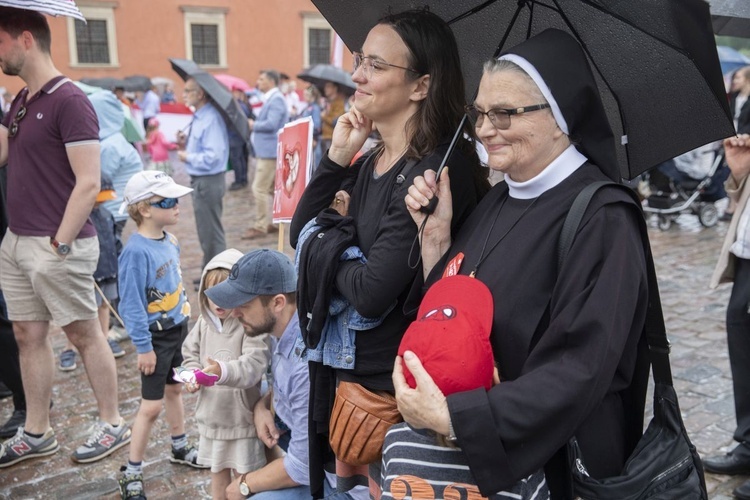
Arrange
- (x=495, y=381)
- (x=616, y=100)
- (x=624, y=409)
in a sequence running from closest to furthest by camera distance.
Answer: (x=495, y=381), (x=624, y=409), (x=616, y=100)

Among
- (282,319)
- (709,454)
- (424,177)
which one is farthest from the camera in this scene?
(709,454)

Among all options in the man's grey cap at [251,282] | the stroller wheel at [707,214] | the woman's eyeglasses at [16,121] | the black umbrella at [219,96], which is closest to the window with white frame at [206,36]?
the black umbrella at [219,96]

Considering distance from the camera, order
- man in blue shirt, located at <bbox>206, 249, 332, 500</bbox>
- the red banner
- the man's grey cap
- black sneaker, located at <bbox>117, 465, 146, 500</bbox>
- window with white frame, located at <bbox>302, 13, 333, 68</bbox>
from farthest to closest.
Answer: window with white frame, located at <bbox>302, 13, 333, 68</bbox>
black sneaker, located at <bbox>117, 465, 146, 500</bbox>
the red banner
the man's grey cap
man in blue shirt, located at <bbox>206, 249, 332, 500</bbox>

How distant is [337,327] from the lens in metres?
2.21

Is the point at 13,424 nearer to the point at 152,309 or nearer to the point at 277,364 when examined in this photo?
the point at 152,309

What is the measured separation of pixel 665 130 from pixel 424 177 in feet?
2.54

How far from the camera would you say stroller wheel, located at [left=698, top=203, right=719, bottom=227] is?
32.9 ft

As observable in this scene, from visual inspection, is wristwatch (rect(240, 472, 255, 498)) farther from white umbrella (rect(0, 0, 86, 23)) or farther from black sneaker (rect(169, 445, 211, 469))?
white umbrella (rect(0, 0, 86, 23))

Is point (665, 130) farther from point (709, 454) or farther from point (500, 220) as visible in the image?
point (709, 454)

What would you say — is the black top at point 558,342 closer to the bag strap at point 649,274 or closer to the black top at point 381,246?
the bag strap at point 649,274

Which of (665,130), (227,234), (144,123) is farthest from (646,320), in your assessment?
(144,123)

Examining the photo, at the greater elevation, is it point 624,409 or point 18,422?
point 624,409

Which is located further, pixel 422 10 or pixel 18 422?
pixel 18 422

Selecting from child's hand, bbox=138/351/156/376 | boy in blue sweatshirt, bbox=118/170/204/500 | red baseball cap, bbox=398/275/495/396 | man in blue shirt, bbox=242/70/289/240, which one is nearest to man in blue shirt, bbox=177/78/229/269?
man in blue shirt, bbox=242/70/289/240
